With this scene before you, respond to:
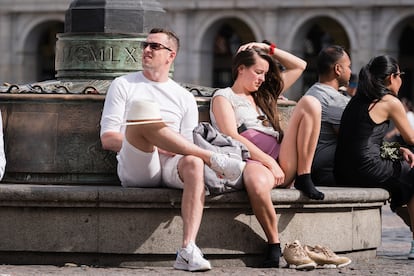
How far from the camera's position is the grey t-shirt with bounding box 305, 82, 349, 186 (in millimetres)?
11312

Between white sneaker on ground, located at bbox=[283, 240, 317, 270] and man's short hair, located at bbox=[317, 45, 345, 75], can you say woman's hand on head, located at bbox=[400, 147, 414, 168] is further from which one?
white sneaker on ground, located at bbox=[283, 240, 317, 270]

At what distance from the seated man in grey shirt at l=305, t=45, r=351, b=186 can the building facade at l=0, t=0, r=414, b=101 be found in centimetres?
3972

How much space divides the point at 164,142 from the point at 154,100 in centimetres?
57

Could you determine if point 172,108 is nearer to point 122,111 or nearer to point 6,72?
point 122,111

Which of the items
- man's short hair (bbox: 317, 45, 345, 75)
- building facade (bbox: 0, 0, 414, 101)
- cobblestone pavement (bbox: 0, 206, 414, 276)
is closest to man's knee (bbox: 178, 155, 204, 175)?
cobblestone pavement (bbox: 0, 206, 414, 276)

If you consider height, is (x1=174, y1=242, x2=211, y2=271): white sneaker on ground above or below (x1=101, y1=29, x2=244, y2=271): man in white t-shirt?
below

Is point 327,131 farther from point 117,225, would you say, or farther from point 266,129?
point 117,225

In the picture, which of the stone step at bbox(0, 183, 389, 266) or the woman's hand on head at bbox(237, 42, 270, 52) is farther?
the woman's hand on head at bbox(237, 42, 270, 52)

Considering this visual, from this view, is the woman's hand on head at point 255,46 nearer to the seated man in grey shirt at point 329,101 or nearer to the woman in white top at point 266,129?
the woman in white top at point 266,129

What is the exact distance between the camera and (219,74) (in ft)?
193

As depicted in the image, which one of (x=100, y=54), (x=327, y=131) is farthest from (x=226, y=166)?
(x=100, y=54)

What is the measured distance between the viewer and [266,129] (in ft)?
34.8

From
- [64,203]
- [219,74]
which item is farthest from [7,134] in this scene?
[219,74]

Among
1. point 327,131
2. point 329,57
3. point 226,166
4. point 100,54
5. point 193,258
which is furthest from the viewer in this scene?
point 100,54
